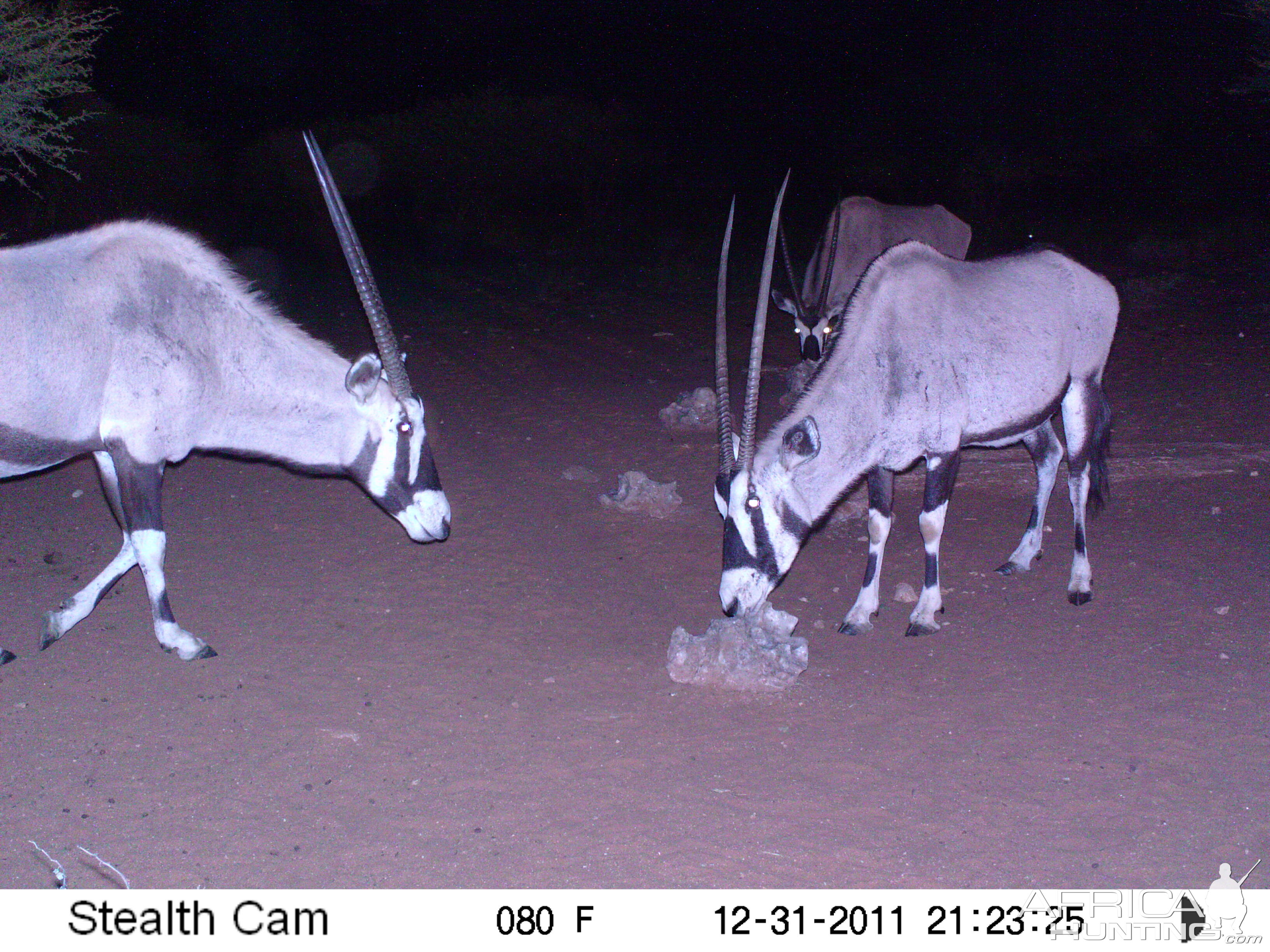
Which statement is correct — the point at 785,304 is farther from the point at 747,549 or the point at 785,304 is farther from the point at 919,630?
the point at 747,549

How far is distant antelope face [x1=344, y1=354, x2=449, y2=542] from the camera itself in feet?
18.3

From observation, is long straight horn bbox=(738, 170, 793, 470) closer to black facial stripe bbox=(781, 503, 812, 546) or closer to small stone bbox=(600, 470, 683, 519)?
black facial stripe bbox=(781, 503, 812, 546)

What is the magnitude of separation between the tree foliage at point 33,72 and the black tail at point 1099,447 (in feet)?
23.7

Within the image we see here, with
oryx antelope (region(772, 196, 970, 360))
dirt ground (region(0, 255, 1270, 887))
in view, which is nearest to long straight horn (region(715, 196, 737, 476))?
dirt ground (region(0, 255, 1270, 887))

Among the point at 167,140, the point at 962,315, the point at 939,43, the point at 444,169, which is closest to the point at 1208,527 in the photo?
the point at 962,315

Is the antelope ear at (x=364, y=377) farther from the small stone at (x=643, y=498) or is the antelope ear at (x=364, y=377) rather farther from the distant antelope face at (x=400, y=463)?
the small stone at (x=643, y=498)

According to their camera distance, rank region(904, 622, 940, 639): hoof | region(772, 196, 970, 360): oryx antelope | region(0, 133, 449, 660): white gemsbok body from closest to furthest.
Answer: region(0, 133, 449, 660): white gemsbok body, region(904, 622, 940, 639): hoof, region(772, 196, 970, 360): oryx antelope

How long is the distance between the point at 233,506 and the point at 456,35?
114 ft

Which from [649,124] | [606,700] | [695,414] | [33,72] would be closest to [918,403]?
[606,700]

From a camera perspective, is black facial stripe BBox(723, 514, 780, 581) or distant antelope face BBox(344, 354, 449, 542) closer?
black facial stripe BBox(723, 514, 780, 581)

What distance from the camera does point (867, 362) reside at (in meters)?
5.75

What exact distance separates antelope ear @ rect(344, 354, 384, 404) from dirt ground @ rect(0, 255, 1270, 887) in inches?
48.9

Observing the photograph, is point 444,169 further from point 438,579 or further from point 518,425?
point 438,579

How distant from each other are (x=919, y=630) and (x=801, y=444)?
130 centimetres
